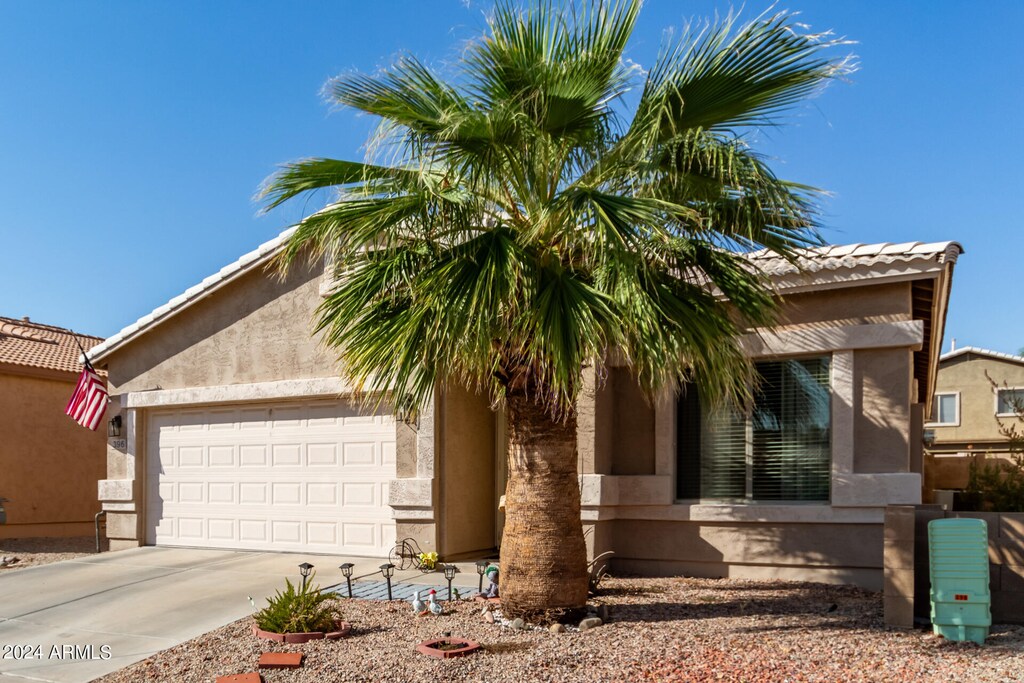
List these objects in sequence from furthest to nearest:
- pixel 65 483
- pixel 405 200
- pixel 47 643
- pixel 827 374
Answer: pixel 65 483 → pixel 827 374 → pixel 47 643 → pixel 405 200

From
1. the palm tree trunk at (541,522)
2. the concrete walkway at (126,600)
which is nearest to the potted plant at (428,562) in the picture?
the concrete walkway at (126,600)

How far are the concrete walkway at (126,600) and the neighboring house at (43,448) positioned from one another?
630 cm

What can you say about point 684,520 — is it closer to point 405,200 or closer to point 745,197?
point 745,197

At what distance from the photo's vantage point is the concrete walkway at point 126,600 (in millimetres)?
7980

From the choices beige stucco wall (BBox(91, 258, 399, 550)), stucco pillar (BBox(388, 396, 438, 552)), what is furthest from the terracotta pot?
beige stucco wall (BBox(91, 258, 399, 550))

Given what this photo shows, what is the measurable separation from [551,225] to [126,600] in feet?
21.5

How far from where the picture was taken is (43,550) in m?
15.5

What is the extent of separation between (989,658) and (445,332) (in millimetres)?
4838

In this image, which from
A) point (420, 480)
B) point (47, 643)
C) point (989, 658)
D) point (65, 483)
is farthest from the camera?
point (65, 483)

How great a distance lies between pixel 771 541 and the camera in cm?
1014

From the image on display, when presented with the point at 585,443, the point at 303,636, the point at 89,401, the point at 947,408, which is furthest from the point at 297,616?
the point at 947,408

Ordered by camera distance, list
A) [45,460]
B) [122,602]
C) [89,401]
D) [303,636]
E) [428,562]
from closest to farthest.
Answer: [303,636] → [122,602] → [428,562] → [89,401] → [45,460]

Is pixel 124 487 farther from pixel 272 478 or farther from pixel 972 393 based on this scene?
pixel 972 393

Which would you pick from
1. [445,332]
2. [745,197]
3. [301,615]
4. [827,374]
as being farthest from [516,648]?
[827,374]
